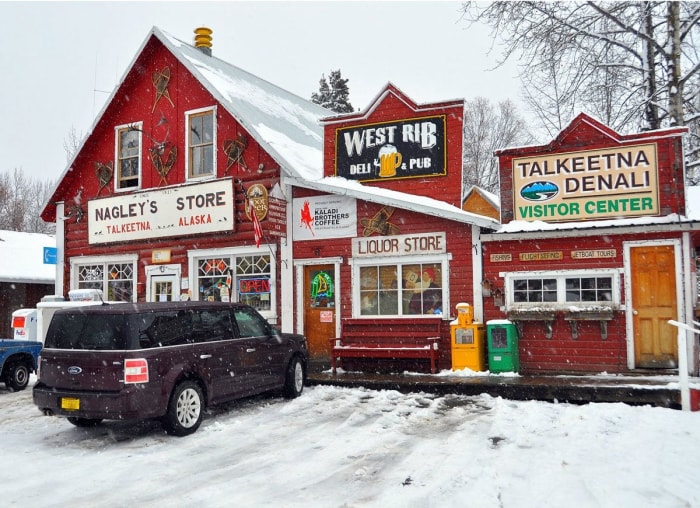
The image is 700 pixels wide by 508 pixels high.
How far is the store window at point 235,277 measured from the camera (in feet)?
49.5

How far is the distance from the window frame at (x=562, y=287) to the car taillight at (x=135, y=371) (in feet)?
23.2

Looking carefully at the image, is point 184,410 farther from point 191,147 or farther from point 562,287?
point 191,147

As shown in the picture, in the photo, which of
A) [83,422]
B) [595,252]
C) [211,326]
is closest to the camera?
Answer: [83,422]

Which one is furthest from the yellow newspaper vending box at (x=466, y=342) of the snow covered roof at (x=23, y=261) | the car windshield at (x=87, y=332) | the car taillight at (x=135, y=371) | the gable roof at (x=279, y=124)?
the snow covered roof at (x=23, y=261)

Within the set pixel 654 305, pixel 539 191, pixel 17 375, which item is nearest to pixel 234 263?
pixel 17 375

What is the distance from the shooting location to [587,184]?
39.7ft

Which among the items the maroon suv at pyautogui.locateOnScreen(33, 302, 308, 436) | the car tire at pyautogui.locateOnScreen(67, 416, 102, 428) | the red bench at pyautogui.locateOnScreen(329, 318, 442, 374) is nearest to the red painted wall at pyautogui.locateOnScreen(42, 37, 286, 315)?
the red bench at pyautogui.locateOnScreen(329, 318, 442, 374)

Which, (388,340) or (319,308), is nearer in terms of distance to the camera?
(388,340)

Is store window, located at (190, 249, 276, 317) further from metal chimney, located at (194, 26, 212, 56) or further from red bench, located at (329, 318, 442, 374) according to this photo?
metal chimney, located at (194, 26, 212, 56)

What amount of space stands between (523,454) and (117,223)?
13.1 m

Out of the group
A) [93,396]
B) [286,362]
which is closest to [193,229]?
[286,362]

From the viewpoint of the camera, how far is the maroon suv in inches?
301

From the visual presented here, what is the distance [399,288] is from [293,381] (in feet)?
12.4

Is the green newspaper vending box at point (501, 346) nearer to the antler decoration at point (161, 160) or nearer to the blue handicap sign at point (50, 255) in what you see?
the antler decoration at point (161, 160)
